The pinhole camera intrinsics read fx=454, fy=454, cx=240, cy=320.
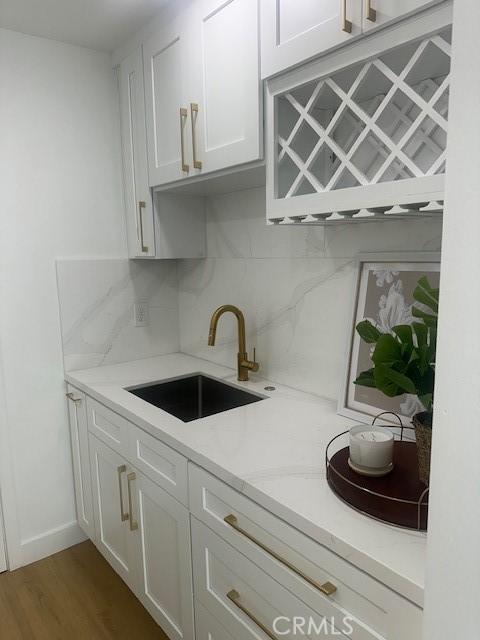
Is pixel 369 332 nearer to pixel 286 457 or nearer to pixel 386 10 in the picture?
pixel 286 457

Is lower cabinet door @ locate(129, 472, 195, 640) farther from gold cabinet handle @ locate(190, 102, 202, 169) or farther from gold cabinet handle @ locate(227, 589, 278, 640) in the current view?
gold cabinet handle @ locate(190, 102, 202, 169)

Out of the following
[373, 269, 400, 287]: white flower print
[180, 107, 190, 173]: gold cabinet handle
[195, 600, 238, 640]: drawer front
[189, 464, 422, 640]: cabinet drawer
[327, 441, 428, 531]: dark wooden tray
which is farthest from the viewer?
[180, 107, 190, 173]: gold cabinet handle

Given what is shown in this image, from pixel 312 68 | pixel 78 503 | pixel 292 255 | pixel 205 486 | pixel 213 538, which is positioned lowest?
pixel 78 503

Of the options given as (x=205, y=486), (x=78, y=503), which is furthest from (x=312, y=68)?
(x=78, y=503)

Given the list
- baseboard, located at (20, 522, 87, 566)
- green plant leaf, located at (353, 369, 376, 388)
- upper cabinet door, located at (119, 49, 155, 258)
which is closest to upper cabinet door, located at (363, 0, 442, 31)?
green plant leaf, located at (353, 369, 376, 388)

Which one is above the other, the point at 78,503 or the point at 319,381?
the point at 319,381

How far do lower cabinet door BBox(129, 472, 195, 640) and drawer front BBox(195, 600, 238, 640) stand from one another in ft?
0.10

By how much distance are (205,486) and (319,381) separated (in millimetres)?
630

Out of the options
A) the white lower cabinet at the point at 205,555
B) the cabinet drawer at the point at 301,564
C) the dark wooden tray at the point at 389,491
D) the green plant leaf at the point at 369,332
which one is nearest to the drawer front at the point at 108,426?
the white lower cabinet at the point at 205,555

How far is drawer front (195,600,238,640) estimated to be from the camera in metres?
1.26

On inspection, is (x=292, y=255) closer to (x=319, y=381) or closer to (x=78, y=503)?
(x=319, y=381)

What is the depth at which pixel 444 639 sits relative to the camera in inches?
23.9

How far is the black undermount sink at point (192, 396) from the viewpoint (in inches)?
75.2

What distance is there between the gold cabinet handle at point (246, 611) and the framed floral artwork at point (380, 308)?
2.02ft
